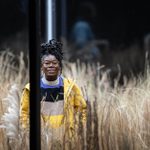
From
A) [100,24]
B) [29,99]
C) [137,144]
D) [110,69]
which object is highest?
[100,24]

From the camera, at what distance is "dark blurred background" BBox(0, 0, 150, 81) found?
434 cm

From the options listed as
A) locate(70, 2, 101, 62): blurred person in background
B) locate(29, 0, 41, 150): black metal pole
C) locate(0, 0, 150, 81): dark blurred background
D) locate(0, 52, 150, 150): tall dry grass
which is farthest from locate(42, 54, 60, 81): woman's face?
locate(70, 2, 101, 62): blurred person in background

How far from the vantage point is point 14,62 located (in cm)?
340

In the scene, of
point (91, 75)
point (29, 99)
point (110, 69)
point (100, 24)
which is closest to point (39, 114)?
point (29, 99)

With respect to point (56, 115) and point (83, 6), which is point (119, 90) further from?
point (83, 6)

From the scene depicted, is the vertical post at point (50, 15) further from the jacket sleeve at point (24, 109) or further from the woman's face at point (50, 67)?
the jacket sleeve at point (24, 109)

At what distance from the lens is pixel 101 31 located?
5465 millimetres

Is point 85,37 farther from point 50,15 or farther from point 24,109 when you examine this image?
point 24,109

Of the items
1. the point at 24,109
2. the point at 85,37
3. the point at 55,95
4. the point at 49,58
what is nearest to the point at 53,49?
the point at 49,58

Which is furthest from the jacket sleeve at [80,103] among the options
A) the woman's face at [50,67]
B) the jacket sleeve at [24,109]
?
the jacket sleeve at [24,109]

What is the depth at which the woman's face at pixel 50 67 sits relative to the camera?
3010mm

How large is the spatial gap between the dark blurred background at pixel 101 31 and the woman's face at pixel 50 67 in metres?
0.96

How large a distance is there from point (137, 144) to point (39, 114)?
0.62 meters

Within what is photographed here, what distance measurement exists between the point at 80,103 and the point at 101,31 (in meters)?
2.51
